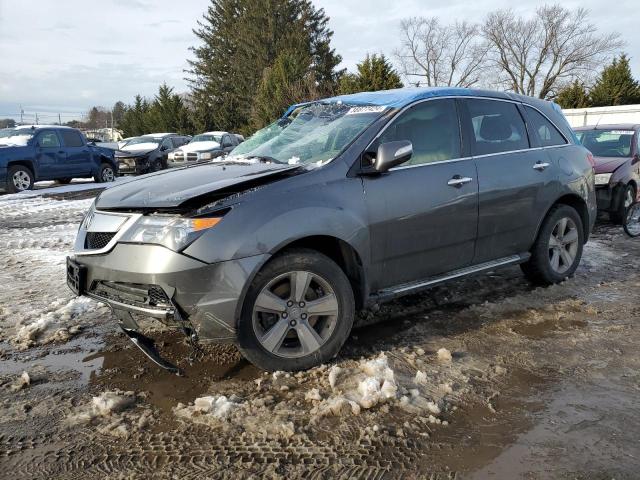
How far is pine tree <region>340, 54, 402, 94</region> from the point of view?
23.7 metres

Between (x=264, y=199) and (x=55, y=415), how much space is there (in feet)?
5.45

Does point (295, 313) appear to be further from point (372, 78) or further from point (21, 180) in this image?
point (372, 78)

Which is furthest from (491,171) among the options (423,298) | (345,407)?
(345,407)

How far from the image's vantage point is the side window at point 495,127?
4.45 meters

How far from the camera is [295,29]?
42.5 m

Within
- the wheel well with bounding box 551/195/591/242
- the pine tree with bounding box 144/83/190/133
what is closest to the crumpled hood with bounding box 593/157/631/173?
the wheel well with bounding box 551/195/591/242

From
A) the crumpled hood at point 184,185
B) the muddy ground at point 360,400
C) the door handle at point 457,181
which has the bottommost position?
the muddy ground at point 360,400

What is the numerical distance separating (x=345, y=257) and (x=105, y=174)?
14983 mm

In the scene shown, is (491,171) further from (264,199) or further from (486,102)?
(264,199)

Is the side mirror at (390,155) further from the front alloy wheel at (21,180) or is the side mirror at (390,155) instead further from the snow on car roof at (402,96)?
the front alloy wheel at (21,180)

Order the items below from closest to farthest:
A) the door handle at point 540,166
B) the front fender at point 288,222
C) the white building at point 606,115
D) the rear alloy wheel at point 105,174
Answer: the front fender at point 288,222 → the door handle at point 540,166 → the rear alloy wheel at point 105,174 → the white building at point 606,115

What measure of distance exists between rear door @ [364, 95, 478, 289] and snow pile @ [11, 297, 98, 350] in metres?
2.43

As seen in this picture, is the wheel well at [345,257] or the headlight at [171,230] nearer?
the headlight at [171,230]

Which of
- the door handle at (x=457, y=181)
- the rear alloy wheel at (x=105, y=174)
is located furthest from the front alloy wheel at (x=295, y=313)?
the rear alloy wheel at (x=105, y=174)
